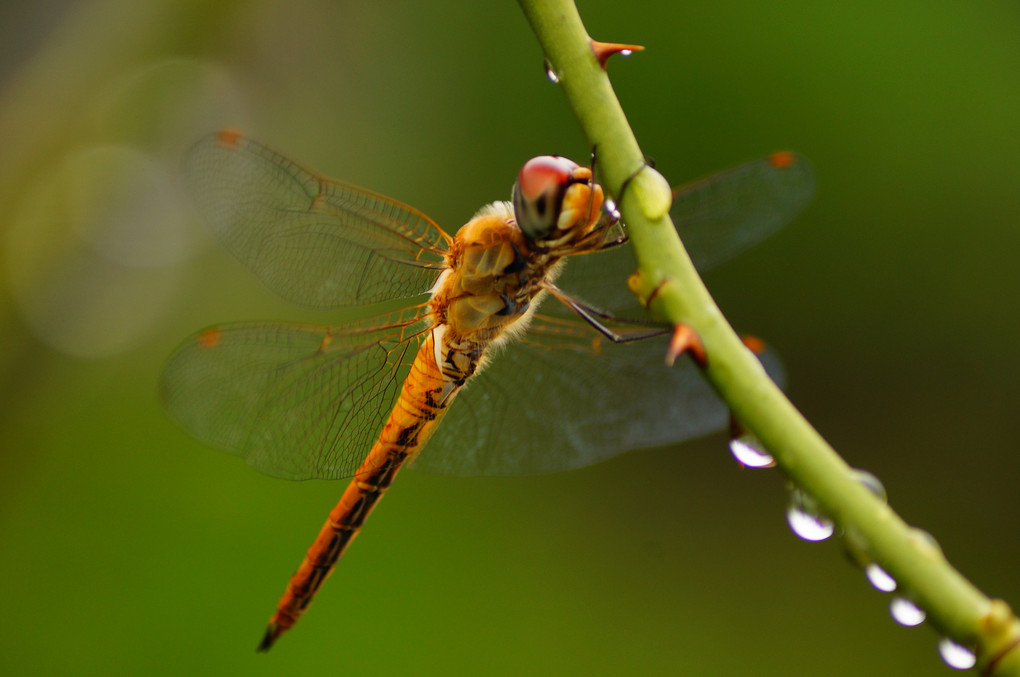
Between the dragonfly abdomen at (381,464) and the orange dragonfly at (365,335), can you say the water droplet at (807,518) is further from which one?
the dragonfly abdomen at (381,464)

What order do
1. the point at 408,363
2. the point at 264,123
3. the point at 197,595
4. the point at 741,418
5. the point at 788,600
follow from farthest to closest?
1. the point at 264,123
2. the point at 788,600
3. the point at 197,595
4. the point at 408,363
5. the point at 741,418

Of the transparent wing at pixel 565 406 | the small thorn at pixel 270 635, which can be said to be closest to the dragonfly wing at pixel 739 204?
the transparent wing at pixel 565 406

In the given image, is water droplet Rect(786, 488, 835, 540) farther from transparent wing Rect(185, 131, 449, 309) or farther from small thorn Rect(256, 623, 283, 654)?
small thorn Rect(256, 623, 283, 654)

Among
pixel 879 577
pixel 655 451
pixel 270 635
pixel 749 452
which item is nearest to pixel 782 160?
pixel 749 452

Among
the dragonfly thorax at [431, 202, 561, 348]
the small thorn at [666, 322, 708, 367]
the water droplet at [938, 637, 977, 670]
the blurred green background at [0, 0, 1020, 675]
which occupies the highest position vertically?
the small thorn at [666, 322, 708, 367]

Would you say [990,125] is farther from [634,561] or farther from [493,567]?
[493,567]

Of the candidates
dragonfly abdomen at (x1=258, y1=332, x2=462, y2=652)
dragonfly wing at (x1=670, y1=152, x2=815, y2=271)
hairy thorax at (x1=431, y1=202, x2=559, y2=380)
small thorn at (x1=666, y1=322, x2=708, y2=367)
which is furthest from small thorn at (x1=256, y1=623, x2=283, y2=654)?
small thorn at (x1=666, y1=322, x2=708, y2=367)

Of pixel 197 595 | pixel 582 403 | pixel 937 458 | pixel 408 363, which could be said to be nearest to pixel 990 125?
pixel 937 458
